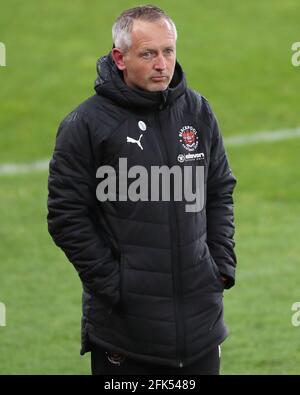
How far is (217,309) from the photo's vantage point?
17.2 feet

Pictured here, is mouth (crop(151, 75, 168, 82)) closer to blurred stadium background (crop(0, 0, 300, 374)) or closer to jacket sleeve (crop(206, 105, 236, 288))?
jacket sleeve (crop(206, 105, 236, 288))

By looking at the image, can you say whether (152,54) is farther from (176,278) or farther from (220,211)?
(176,278)

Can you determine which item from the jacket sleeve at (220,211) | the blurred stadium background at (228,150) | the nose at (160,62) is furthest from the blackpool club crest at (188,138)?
the blurred stadium background at (228,150)

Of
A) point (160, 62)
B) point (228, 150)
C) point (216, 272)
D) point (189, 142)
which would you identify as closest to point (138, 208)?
point (189, 142)

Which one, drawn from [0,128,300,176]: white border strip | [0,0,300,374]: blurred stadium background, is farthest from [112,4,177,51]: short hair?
[0,128,300,176]: white border strip

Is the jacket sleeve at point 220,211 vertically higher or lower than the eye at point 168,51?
lower

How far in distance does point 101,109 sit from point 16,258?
583cm

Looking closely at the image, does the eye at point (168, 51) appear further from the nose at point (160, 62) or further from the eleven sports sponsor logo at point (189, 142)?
the eleven sports sponsor logo at point (189, 142)

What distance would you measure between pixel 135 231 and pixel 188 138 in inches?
18.1

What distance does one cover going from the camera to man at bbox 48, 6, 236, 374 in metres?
5.02

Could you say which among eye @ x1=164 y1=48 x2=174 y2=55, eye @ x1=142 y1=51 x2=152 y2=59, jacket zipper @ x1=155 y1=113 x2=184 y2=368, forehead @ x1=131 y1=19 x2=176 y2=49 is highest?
forehead @ x1=131 y1=19 x2=176 y2=49

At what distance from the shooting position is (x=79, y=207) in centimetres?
507

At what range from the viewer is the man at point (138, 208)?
16.5 ft

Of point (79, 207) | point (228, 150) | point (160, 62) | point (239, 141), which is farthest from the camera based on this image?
point (239, 141)
